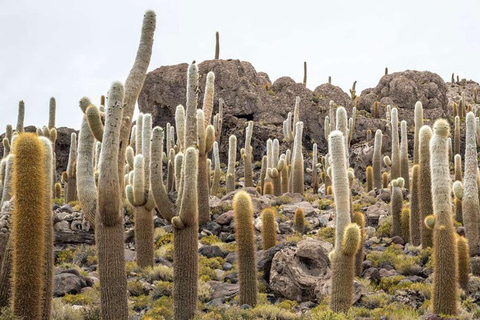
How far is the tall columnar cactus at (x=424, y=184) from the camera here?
42.6 ft

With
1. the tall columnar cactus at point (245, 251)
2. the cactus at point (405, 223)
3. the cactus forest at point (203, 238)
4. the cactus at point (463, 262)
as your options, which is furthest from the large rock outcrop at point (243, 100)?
the tall columnar cactus at point (245, 251)

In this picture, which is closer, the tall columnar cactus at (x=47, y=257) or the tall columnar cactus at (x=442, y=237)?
the tall columnar cactus at (x=47, y=257)

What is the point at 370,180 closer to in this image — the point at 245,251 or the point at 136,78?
the point at 245,251

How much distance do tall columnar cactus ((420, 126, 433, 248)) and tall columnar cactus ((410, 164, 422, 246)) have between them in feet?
1.35

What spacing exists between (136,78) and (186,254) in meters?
3.27

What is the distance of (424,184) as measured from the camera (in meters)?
13.5

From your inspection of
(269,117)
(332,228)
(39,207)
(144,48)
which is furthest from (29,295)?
(269,117)

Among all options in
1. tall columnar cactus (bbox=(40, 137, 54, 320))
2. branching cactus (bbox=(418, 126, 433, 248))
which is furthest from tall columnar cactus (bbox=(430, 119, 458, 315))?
tall columnar cactus (bbox=(40, 137, 54, 320))

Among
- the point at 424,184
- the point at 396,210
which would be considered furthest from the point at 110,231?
the point at 396,210

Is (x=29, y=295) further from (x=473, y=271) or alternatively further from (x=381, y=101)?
(x=381, y=101)

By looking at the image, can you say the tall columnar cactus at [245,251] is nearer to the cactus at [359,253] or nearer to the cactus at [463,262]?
the cactus at [359,253]

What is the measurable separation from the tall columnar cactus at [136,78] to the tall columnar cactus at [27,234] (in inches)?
62.1

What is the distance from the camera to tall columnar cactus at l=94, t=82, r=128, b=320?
25.8ft

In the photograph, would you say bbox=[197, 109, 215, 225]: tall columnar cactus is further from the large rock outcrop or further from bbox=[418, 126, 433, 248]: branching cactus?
the large rock outcrop
